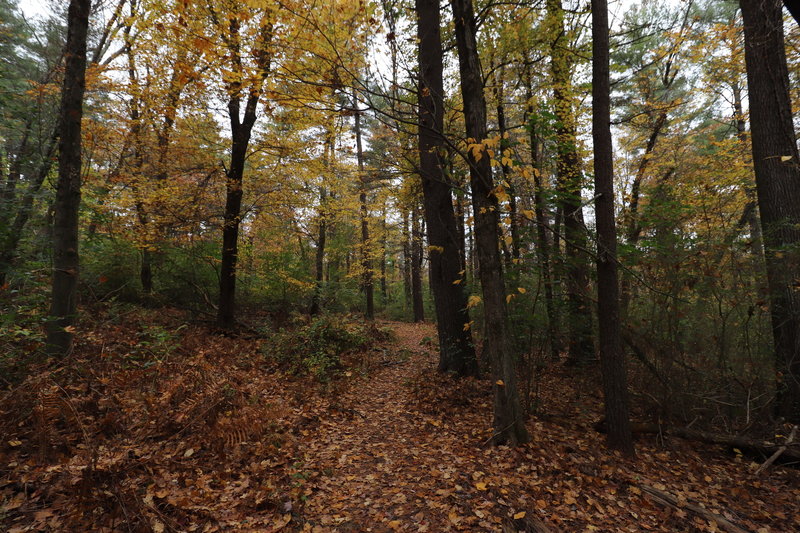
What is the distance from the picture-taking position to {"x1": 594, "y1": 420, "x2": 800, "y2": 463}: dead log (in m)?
4.22

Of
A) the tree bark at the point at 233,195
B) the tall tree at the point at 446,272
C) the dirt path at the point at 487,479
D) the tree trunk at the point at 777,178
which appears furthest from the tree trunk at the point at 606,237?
the tree bark at the point at 233,195

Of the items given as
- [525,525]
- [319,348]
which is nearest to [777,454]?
[525,525]

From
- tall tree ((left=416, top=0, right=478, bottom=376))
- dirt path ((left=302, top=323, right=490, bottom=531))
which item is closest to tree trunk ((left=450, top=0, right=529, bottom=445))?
dirt path ((left=302, top=323, right=490, bottom=531))

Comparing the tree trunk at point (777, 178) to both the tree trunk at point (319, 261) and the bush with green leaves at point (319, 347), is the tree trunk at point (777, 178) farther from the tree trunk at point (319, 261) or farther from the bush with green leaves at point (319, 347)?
the tree trunk at point (319, 261)

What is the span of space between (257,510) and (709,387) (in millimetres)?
6242

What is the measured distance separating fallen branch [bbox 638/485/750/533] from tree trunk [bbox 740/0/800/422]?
248 cm

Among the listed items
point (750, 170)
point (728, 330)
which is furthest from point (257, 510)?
point (750, 170)

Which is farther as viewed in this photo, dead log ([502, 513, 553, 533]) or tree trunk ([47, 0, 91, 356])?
tree trunk ([47, 0, 91, 356])

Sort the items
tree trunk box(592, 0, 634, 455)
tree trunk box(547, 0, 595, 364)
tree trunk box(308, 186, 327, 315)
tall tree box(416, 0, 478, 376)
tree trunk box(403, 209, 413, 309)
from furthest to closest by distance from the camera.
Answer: tree trunk box(403, 209, 413, 309), tree trunk box(308, 186, 327, 315), tall tree box(416, 0, 478, 376), tree trunk box(547, 0, 595, 364), tree trunk box(592, 0, 634, 455)

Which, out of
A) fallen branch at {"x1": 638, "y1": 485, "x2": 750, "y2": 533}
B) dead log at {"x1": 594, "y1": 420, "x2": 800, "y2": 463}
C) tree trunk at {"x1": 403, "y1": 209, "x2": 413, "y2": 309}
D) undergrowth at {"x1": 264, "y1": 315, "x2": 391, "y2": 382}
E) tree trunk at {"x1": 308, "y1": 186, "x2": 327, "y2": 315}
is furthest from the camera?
tree trunk at {"x1": 403, "y1": 209, "x2": 413, "y2": 309}

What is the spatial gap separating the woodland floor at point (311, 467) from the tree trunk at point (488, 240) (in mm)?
492

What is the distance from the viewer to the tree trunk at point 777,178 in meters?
4.50

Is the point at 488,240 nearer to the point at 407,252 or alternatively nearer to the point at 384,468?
the point at 384,468

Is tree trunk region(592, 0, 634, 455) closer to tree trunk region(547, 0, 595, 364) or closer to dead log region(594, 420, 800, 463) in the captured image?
tree trunk region(547, 0, 595, 364)
